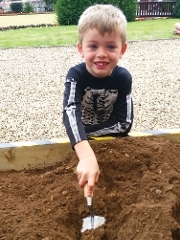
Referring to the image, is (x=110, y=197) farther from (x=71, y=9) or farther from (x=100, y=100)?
(x=71, y=9)

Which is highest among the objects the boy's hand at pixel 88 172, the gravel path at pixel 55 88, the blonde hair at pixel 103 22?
the blonde hair at pixel 103 22

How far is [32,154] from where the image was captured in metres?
2.59

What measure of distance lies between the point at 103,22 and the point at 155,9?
19399mm

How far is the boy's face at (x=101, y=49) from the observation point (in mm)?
2264

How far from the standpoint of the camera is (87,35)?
2291mm

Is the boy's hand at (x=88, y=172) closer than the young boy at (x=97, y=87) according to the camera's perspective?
Yes

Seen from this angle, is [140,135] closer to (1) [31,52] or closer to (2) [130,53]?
(2) [130,53]

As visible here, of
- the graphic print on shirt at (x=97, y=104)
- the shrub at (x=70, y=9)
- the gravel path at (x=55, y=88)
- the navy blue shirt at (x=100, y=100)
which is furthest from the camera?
the shrub at (x=70, y=9)

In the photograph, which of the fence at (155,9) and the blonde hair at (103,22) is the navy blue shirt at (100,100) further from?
the fence at (155,9)

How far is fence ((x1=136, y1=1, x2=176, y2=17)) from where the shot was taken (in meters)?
20.4

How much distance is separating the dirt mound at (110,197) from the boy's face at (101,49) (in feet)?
1.69

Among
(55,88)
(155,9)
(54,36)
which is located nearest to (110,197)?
(55,88)

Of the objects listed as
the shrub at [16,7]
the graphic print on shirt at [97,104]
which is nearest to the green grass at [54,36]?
the graphic print on shirt at [97,104]

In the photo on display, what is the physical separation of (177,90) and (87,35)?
419 centimetres
